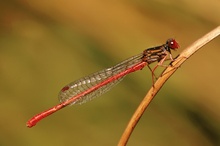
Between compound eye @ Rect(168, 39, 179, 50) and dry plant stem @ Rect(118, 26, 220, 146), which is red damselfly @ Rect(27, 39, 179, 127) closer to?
compound eye @ Rect(168, 39, 179, 50)

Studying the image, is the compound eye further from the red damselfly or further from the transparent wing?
the transparent wing

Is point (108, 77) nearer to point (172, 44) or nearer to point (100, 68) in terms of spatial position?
point (100, 68)

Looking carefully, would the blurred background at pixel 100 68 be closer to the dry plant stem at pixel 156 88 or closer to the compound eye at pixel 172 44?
the compound eye at pixel 172 44

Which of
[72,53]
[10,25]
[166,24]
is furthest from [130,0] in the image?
[10,25]

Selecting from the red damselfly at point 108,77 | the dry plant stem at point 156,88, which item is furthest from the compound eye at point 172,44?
the dry plant stem at point 156,88

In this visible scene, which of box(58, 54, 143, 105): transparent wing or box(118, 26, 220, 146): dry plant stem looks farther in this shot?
box(58, 54, 143, 105): transparent wing

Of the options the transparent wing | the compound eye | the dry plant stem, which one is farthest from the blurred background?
the dry plant stem

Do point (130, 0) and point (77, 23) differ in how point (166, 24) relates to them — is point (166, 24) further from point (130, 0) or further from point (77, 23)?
point (77, 23)
